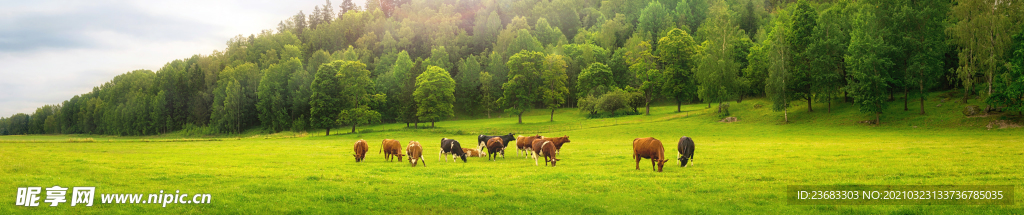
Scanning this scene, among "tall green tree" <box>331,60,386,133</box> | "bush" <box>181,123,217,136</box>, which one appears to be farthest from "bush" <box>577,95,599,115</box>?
"bush" <box>181,123,217,136</box>

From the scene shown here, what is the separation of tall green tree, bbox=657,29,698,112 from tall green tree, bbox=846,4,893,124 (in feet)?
80.4

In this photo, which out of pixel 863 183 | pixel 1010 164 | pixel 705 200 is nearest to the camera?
pixel 705 200

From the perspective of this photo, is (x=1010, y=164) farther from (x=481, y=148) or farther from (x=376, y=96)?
(x=376, y=96)

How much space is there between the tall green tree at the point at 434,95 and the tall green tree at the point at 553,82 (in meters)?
16.1

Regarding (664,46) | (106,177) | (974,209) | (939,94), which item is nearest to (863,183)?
(974,209)

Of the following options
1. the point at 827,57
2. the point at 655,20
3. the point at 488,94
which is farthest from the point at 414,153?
the point at 655,20

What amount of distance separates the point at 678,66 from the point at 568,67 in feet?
107

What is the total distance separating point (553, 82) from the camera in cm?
8431

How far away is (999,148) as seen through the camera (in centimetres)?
2573

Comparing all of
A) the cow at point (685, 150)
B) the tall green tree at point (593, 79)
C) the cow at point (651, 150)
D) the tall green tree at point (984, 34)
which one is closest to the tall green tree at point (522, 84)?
the tall green tree at point (593, 79)

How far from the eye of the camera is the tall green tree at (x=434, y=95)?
72.9 meters

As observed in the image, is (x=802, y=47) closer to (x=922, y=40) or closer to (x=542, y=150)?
(x=922, y=40)

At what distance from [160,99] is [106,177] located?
123 meters

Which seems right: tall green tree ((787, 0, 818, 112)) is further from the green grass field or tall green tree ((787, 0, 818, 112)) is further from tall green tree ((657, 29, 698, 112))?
the green grass field
